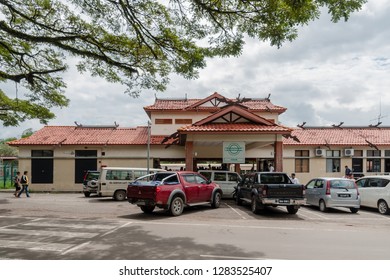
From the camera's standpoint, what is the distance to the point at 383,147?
26.7 metres

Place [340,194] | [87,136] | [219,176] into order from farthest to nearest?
[87,136] < [219,176] < [340,194]

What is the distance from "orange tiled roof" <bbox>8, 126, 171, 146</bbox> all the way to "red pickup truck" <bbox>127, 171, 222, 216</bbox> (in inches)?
484

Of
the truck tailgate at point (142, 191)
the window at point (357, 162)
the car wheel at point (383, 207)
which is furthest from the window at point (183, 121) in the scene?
the car wheel at point (383, 207)

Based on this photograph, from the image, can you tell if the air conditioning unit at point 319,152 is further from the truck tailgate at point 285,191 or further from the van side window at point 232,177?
the truck tailgate at point 285,191

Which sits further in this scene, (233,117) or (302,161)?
(302,161)

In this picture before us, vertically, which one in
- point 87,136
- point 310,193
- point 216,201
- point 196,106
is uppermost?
point 196,106

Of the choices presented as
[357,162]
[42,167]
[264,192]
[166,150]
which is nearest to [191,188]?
[264,192]

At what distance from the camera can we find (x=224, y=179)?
757 inches

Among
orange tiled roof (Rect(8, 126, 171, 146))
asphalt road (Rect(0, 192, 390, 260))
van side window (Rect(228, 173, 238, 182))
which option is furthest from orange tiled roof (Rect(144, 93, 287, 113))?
asphalt road (Rect(0, 192, 390, 260))

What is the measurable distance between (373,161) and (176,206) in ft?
70.0

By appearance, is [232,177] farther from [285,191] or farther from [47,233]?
[47,233]

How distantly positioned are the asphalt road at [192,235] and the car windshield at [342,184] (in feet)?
3.93

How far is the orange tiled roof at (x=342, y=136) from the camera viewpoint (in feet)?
87.5

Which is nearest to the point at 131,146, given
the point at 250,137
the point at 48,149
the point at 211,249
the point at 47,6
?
the point at 48,149
